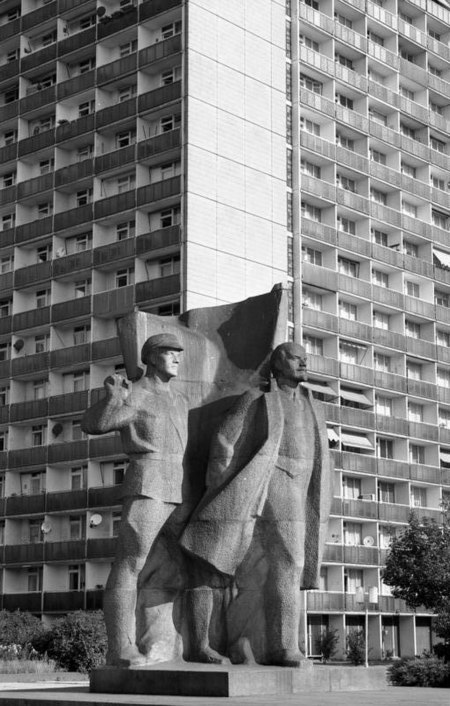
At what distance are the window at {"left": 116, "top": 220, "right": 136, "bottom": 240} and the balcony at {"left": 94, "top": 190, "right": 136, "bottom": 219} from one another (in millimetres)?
927

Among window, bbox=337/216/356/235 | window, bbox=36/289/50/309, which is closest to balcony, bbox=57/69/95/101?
window, bbox=36/289/50/309

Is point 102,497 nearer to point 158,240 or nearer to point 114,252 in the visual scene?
point 114,252

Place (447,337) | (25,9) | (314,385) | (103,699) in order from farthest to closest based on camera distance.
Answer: (447,337) < (25,9) < (314,385) < (103,699)

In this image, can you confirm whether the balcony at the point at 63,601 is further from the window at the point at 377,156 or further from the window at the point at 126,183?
the window at the point at 377,156

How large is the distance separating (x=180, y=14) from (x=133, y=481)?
5137 cm

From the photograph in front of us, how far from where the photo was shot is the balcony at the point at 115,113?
6412cm

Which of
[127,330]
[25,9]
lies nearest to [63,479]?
[25,9]

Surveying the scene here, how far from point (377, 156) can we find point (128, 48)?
17285 millimetres

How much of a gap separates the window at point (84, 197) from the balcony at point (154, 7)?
29.9ft

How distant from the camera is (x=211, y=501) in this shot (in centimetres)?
1502

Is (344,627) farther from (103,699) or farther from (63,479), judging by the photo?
(103,699)

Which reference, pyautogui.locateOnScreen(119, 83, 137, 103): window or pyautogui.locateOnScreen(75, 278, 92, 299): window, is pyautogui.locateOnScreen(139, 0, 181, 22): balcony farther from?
pyautogui.locateOnScreen(75, 278, 92, 299): window

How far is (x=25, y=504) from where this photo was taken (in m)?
63.6

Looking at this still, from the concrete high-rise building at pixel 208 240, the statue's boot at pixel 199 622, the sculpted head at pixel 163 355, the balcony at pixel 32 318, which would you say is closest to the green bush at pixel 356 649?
the concrete high-rise building at pixel 208 240
